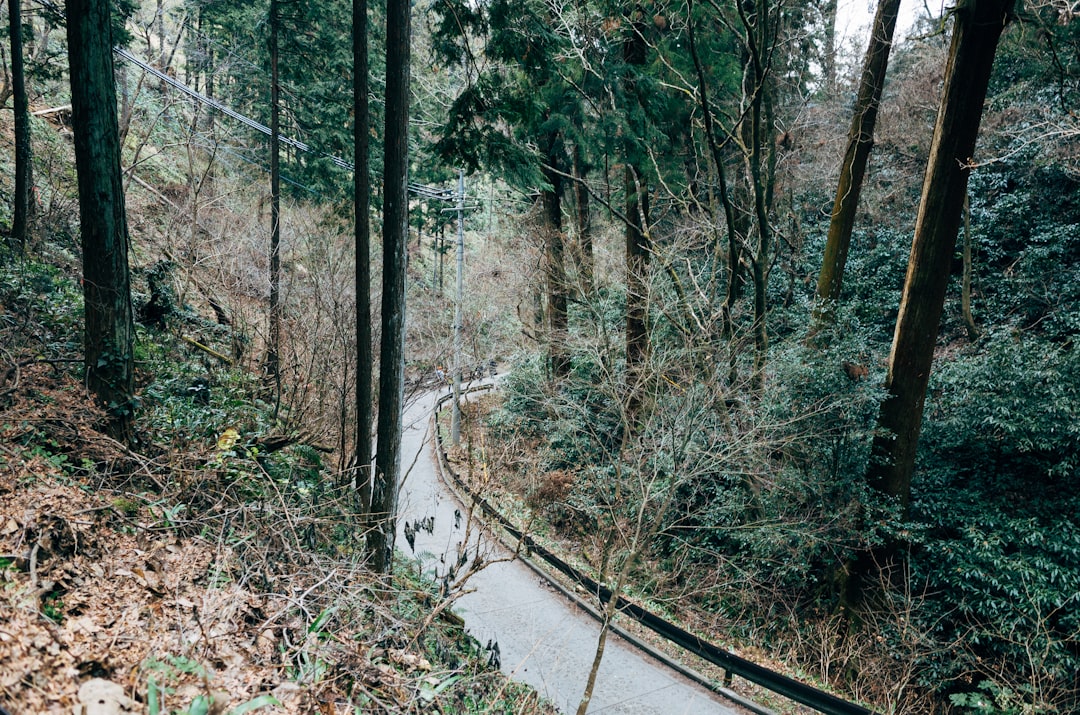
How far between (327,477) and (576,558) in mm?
6087

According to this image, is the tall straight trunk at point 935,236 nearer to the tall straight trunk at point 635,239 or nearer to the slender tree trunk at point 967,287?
the tall straight trunk at point 635,239

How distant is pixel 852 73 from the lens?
15805 millimetres

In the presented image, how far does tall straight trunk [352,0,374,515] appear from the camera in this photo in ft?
26.4

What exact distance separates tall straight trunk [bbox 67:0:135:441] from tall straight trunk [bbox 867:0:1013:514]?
10.6 m

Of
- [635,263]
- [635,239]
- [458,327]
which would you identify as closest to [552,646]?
[635,263]

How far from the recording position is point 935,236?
8133mm

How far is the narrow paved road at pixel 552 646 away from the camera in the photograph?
7.59 metres

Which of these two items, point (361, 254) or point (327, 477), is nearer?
point (361, 254)

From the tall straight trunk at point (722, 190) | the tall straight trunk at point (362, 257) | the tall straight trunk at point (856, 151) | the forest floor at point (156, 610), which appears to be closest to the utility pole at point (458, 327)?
the tall straight trunk at point (362, 257)

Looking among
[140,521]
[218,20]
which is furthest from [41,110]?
[140,521]

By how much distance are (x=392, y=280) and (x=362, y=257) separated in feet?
3.42

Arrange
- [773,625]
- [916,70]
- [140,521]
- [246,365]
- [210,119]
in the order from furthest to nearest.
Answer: [210,119]
[916,70]
[246,365]
[773,625]
[140,521]

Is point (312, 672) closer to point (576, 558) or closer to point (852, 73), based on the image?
point (576, 558)

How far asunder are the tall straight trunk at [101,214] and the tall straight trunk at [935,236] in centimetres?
1059
